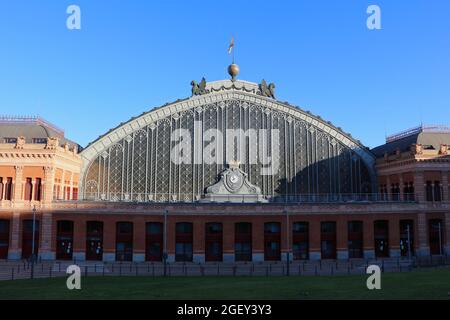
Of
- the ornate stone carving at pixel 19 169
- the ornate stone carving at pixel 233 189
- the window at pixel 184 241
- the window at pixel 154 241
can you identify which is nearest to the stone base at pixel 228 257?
the window at pixel 184 241

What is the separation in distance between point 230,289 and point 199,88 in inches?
2116

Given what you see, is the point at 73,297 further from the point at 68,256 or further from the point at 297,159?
the point at 297,159

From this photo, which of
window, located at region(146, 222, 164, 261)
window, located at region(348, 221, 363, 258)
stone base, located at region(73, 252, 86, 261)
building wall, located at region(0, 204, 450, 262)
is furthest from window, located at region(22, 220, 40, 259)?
window, located at region(348, 221, 363, 258)

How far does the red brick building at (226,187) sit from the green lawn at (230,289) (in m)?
24.8

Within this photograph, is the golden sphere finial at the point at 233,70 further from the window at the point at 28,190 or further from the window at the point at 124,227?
the window at the point at 28,190

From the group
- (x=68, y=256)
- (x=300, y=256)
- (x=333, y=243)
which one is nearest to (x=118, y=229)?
(x=68, y=256)

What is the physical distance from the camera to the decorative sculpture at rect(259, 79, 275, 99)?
8506cm

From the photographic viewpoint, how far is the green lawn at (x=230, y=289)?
103ft

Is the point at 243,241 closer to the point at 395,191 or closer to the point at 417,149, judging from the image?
the point at 395,191

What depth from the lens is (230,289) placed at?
117ft

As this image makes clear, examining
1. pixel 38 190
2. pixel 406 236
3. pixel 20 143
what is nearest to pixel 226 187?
pixel 38 190

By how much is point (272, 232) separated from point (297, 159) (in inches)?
661

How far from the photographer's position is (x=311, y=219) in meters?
71.5
